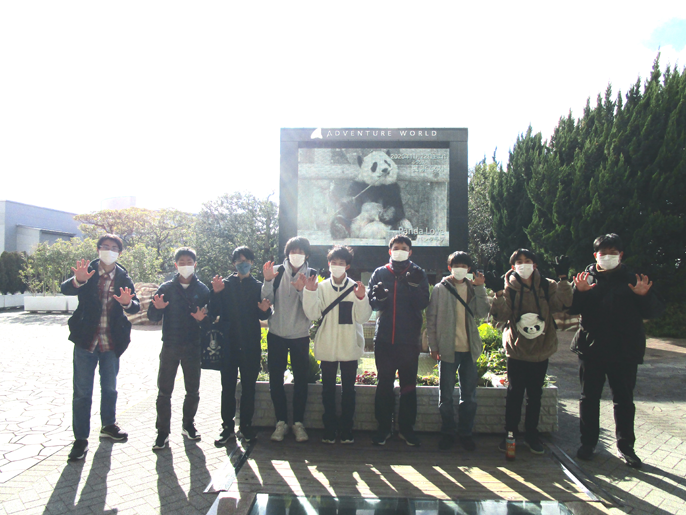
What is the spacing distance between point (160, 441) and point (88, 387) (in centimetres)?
85

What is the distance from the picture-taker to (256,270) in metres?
22.2

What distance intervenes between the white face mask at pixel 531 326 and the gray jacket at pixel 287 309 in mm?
2048

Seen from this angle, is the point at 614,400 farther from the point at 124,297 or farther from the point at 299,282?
the point at 124,297

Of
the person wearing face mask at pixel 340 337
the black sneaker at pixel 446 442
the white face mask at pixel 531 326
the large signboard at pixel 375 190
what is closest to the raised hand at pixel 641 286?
the white face mask at pixel 531 326

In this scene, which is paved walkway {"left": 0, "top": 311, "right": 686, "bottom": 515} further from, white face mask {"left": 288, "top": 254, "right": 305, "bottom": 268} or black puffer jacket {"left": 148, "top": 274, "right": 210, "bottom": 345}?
white face mask {"left": 288, "top": 254, "right": 305, "bottom": 268}

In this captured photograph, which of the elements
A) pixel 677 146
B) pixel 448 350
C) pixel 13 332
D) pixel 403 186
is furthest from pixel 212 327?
pixel 677 146

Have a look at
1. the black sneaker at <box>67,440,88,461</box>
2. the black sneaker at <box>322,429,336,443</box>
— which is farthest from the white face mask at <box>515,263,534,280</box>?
the black sneaker at <box>67,440,88,461</box>

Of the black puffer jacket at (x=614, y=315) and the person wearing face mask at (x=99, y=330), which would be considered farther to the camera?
the person wearing face mask at (x=99, y=330)

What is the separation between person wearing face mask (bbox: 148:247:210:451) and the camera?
14.0 ft

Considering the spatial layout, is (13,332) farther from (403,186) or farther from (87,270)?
(403,186)

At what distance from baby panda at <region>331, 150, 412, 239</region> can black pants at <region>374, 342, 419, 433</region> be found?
1075 centimetres

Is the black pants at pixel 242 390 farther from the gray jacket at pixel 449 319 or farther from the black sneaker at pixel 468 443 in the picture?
the black sneaker at pixel 468 443

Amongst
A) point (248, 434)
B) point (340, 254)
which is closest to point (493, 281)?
point (340, 254)

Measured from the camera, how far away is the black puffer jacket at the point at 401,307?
4148 millimetres
